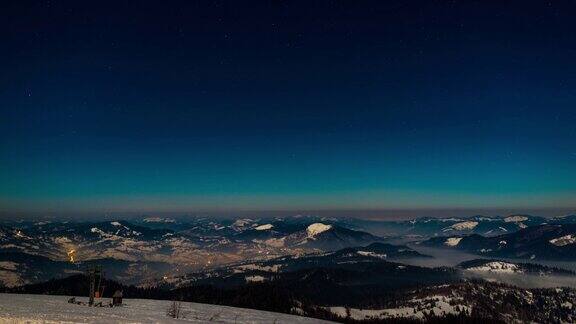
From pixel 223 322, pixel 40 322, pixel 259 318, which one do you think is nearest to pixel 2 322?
pixel 40 322

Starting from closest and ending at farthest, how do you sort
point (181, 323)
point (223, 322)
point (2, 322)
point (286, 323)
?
1. point (2, 322)
2. point (181, 323)
3. point (223, 322)
4. point (286, 323)

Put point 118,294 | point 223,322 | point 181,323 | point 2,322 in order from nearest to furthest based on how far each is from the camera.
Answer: point 2,322, point 181,323, point 223,322, point 118,294

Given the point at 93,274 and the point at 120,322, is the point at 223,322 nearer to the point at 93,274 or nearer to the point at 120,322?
A: the point at 120,322

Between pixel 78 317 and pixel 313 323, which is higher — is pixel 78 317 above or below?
above

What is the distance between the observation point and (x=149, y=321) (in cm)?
3634

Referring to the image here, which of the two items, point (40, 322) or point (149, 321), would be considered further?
point (149, 321)

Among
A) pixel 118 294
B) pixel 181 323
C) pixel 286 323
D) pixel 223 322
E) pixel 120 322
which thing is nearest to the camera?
pixel 120 322

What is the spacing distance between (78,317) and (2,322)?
228 inches

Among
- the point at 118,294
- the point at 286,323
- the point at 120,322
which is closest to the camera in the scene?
the point at 120,322

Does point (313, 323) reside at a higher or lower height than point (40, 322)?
lower

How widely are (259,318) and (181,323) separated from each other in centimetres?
1856

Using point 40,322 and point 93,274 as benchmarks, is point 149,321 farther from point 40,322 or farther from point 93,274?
point 93,274

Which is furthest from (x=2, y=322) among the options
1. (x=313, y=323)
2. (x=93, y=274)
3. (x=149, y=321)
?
(x=313, y=323)

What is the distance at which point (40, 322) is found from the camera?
3080cm
